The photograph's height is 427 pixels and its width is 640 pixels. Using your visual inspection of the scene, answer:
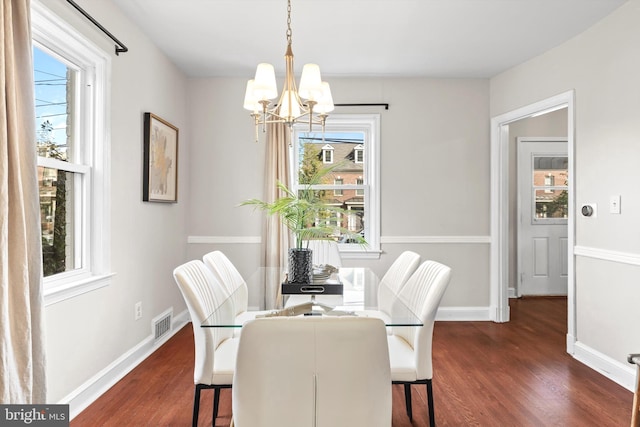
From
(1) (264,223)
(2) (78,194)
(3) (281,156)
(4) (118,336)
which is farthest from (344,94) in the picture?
(4) (118,336)

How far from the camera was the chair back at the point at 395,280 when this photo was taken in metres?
2.20

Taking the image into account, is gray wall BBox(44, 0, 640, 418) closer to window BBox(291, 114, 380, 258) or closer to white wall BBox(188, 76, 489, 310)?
white wall BBox(188, 76, 489, 310)

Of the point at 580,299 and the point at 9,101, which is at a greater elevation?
the point at 9,101

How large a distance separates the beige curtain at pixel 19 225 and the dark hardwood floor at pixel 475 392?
784 millimetres

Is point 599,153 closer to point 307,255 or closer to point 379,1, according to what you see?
point 379,1

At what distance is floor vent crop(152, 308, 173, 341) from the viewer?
3.48 m

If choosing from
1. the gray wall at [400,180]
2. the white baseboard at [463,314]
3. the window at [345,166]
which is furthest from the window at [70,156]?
the white baseboard at [463,314]

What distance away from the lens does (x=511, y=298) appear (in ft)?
17.7

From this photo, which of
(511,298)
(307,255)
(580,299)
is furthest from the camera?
(511,298)

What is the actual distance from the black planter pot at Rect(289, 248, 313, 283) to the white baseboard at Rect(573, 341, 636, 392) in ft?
7.47

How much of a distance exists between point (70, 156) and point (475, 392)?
296 cm

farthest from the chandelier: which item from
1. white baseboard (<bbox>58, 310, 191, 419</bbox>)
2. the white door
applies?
the white door

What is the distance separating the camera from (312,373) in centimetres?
128

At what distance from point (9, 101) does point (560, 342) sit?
4.26m
